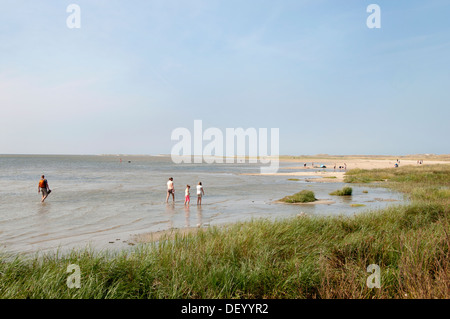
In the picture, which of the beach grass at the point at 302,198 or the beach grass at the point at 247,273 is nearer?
the beach grass at the point at 247,273

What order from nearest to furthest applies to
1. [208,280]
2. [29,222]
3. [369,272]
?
[208,280] < [369,272] < [29,222]

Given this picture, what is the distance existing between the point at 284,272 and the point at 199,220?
39.7 feet

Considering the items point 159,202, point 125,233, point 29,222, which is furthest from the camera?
point 159,202

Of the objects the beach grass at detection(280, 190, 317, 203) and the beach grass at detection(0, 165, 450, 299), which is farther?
the beach grass at detection(280, 190, 317, 203)

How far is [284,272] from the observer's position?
6.91m

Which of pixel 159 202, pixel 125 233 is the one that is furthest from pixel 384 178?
pixel 125 233

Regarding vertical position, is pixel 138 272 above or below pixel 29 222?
above

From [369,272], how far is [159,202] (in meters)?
21.9

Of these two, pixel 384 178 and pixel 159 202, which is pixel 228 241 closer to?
pixel 159 202

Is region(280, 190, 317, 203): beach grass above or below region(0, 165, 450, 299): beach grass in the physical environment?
below

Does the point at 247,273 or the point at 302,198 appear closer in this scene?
the point at 247,273

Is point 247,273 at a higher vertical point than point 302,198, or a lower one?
higher

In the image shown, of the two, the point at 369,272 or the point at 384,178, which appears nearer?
the point at 369,272

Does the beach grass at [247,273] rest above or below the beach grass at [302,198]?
above
